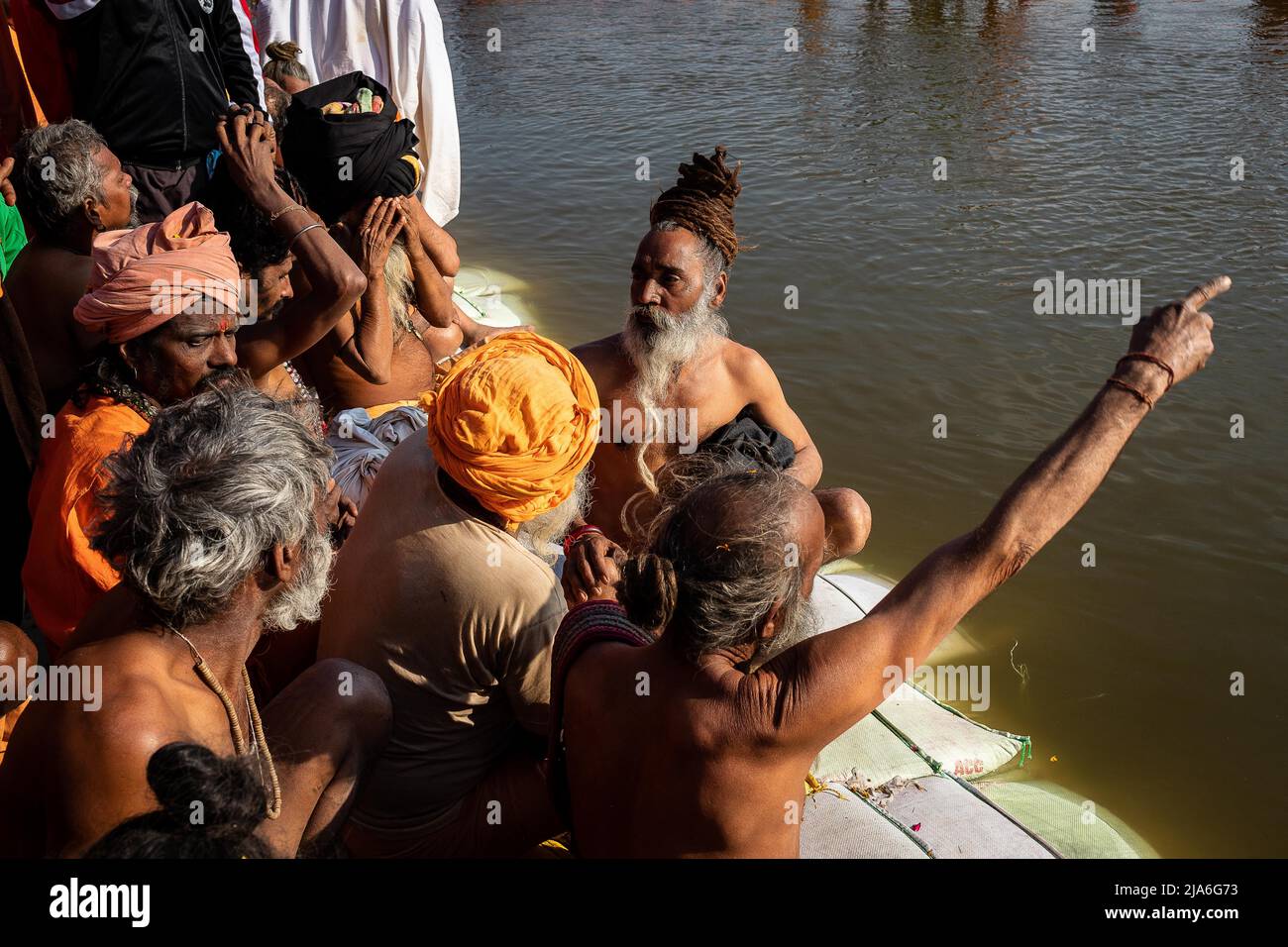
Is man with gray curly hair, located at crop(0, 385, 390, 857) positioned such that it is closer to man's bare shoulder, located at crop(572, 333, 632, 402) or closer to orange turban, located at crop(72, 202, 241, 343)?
orange turban, located at crop(72, 202, 241, 343)

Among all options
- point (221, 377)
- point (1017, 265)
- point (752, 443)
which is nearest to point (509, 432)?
point (221, 377)

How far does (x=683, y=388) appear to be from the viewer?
409 centimetres

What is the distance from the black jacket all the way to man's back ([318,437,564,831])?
8.53ft

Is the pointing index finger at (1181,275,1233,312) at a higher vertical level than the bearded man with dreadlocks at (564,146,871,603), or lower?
higher

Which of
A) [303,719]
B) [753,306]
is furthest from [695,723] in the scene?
[753,306]

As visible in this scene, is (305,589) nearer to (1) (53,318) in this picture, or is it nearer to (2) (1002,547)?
(2) (1002,547)

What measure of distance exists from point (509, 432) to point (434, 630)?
501 mm

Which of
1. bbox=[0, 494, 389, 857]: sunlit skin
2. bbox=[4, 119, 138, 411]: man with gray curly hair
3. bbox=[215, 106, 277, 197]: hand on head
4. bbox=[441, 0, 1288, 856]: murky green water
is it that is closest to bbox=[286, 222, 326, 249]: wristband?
bbox=[215, 106, 277, 197]: hand on head

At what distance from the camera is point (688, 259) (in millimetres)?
4023

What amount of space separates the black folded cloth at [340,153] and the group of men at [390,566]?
230mm

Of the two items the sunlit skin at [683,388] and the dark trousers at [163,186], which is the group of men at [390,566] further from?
the dark trousers at [163,186]

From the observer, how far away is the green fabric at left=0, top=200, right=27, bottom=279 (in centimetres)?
457

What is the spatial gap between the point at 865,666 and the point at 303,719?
4.16 ft

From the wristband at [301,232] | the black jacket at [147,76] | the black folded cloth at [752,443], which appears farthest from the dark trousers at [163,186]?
the black folded cloth at [752,443]
